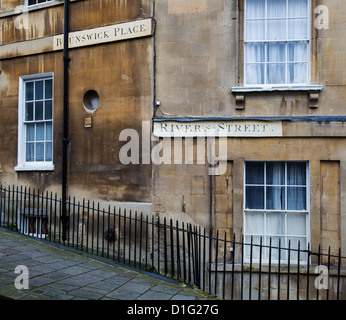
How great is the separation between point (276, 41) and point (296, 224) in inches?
162

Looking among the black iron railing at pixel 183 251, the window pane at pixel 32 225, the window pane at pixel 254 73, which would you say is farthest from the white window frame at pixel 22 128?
the window pane at pixel 254 73

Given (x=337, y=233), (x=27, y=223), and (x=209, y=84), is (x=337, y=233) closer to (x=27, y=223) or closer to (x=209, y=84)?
(x=209, y=84)

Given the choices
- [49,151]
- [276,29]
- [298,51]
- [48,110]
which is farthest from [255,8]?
[49,151]

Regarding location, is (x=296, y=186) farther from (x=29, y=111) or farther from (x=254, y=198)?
(x=29, y=111)

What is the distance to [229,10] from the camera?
26.1ft

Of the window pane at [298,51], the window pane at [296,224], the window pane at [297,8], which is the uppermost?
the window pane at [297,8]

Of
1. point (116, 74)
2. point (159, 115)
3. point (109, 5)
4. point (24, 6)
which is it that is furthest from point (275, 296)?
point (24, 6)

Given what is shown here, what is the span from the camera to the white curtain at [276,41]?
7.88 m

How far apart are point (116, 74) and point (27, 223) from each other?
4659 mm

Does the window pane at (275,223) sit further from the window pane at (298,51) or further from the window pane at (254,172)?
the window pane at (298,51)

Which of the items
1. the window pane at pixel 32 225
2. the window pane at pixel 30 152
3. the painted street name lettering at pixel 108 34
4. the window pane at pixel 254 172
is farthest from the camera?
the window pane at pixel 30 152

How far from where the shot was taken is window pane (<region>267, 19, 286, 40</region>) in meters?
7.93

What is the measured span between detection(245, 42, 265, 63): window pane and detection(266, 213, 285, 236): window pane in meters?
3.51
